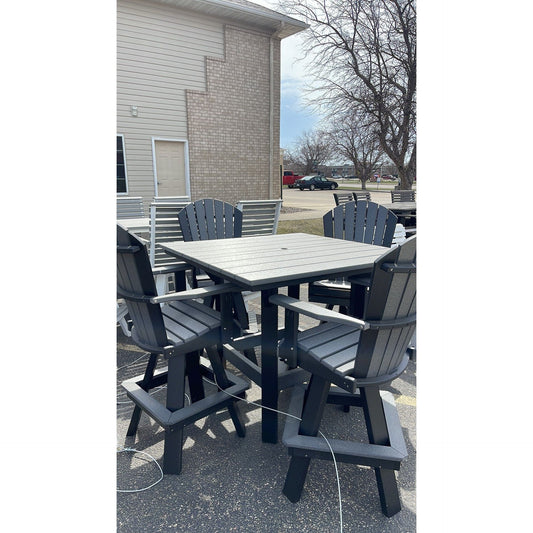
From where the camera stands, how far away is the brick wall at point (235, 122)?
885cm

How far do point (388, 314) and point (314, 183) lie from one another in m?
32.7

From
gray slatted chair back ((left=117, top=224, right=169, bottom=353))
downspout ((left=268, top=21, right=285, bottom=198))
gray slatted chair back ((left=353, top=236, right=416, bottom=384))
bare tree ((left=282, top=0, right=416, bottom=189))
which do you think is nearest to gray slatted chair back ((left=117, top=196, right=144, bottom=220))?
gray slatted chair back ((left=117, top=224, right=169, bottom=353))

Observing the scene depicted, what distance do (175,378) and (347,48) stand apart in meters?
10.4

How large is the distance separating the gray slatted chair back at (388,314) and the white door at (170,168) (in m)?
7.90

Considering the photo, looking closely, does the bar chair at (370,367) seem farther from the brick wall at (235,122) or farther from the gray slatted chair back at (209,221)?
the brick wall at (235,122)

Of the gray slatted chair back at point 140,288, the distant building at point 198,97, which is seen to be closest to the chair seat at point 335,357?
the gray slatted chair back at point 140,288

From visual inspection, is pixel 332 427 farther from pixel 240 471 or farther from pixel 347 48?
pixel 347 48

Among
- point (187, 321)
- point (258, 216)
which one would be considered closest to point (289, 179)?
point (258, 216)

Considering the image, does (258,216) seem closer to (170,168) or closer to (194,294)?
(194,294)

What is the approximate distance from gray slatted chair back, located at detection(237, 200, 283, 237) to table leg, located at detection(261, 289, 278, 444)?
68.4 inches

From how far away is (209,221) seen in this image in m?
3.57
